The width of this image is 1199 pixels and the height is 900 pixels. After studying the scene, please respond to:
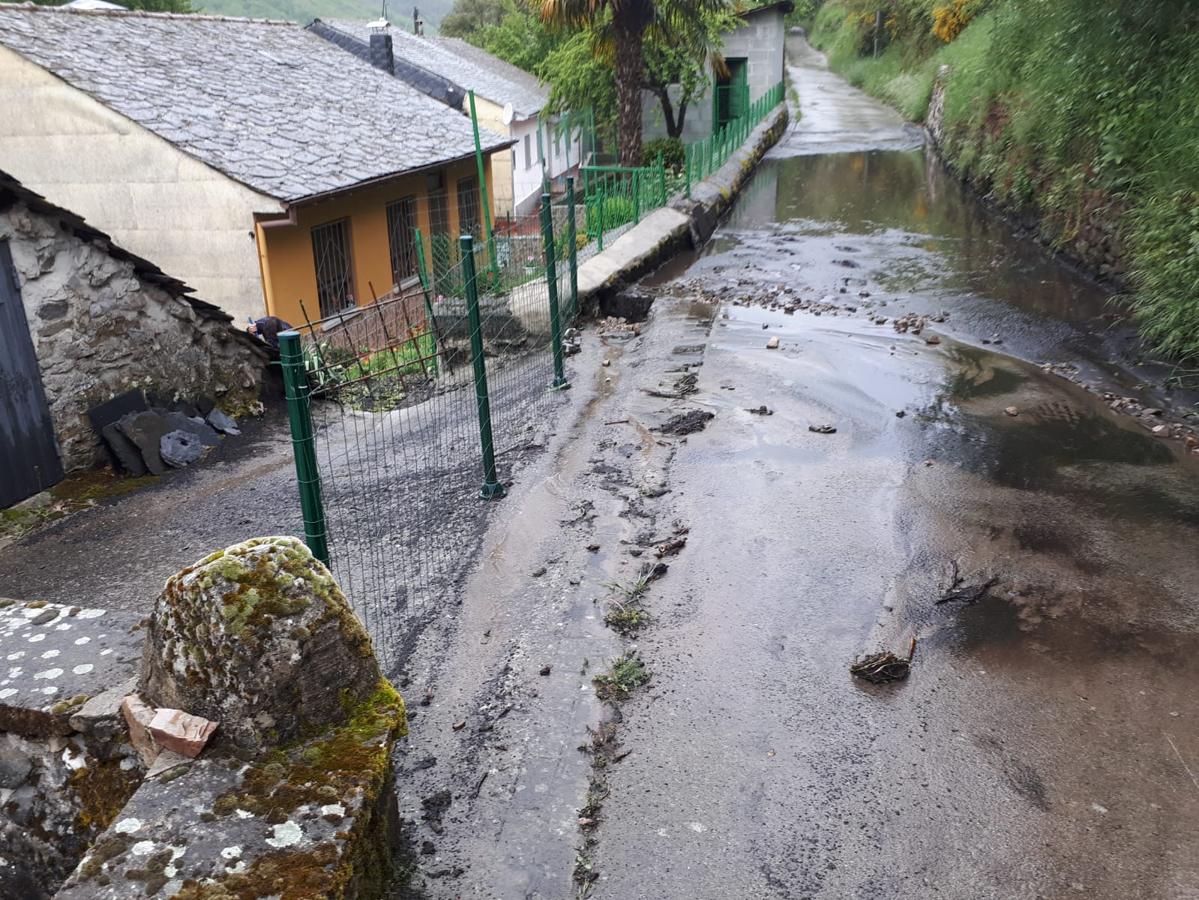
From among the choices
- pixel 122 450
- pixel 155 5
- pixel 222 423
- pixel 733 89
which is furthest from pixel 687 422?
pixel 155 5

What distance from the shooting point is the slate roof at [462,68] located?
27.5m

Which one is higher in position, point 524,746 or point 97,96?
point 97,96

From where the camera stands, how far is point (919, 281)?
14.3 metres

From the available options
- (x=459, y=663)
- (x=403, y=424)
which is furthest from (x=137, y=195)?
(x=459, y=663)

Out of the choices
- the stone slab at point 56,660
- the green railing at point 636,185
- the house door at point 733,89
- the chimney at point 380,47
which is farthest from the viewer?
the house door at point 733,89

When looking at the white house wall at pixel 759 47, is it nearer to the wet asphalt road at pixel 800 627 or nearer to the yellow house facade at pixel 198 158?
the yellow house facade at pixel 198 158

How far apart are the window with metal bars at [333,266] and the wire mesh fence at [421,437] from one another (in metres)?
4.26

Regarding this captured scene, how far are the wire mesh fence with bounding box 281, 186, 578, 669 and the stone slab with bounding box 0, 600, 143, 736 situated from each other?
883mm

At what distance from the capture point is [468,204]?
23359mm

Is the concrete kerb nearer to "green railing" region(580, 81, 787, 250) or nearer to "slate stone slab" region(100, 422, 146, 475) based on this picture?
"green railing" region(580, 81, 787, 250)

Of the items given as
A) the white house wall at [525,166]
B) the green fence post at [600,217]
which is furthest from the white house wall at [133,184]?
the white house wall at [525,166]

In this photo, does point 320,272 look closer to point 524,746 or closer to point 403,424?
point 403,424

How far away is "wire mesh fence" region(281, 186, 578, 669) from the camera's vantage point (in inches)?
212

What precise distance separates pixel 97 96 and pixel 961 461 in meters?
13.7
